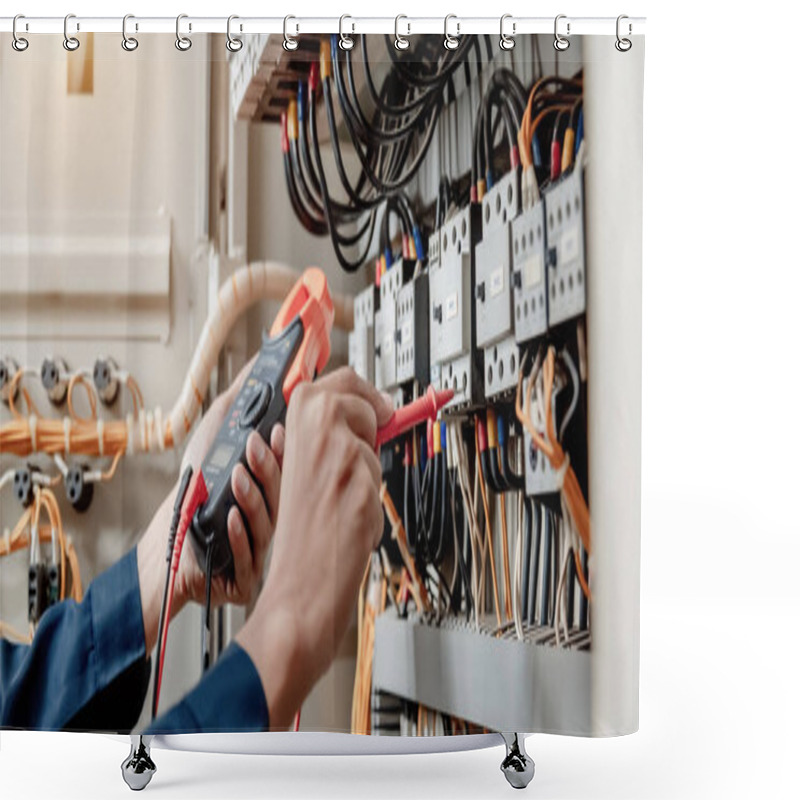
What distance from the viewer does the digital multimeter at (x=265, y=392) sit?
1596mm

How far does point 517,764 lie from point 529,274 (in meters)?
0.69

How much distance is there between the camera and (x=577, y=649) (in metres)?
1.56

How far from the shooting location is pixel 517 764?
68.0 inches

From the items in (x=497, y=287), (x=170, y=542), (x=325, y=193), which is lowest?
(x=170, y=542)

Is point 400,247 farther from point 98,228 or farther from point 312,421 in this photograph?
point 98,228

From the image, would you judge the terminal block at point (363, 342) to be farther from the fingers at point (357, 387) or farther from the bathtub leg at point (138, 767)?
the bathtub leg at point (138, 767)

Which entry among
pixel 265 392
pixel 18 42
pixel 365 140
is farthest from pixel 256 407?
pixel 18 42

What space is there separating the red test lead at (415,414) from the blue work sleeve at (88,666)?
0.37 meters

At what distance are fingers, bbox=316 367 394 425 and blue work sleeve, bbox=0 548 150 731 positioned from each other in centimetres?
34

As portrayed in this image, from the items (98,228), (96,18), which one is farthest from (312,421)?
(96,18)

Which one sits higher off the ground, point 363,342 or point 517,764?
point 363,342

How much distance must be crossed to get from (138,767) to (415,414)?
637mm

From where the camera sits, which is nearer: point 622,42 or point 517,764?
point 622,42

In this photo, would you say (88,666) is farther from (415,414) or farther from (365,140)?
(365,140)
